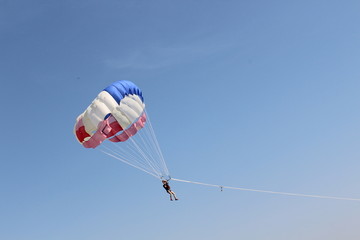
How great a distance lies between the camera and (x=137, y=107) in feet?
82.4

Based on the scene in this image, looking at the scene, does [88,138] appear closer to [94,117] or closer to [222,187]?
[94,117]

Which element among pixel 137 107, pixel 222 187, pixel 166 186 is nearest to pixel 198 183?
pixel 222 187

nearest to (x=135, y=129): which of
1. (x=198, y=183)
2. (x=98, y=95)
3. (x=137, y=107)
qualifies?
(x=137, y=107)

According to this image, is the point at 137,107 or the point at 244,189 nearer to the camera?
the point at 244,189

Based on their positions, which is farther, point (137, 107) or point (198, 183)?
point (137, 107)

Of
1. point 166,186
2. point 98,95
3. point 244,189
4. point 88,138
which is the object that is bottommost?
point 244,189

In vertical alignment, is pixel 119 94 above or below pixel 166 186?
above

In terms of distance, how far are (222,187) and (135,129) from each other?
707 cm

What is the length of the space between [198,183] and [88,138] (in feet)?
23.9

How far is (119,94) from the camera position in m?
23.9

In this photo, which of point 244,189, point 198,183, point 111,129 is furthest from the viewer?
point 111,129

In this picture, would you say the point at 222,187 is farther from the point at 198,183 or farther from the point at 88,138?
the point at 88,138

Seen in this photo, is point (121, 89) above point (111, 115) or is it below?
above

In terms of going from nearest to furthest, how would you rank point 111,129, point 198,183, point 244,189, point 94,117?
point 244,189, point 198,183, point 94,117, point 111,129
